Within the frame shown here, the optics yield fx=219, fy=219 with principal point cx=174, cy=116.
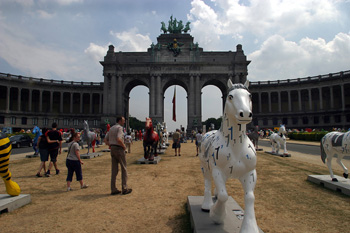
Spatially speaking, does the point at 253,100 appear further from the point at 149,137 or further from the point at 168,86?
the point at 149,137

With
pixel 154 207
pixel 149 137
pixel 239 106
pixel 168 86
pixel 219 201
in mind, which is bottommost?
pixel 154 207

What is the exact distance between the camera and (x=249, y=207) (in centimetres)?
343

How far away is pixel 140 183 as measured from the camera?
823 cm

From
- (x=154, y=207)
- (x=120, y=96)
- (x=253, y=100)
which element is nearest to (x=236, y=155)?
(x=154, y=207)

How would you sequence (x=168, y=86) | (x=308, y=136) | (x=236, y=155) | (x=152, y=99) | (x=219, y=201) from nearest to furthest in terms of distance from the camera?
(x=236, y=155), (x=219, y=201), (x=308, y=136), (x=152, y=99), (x=168, y=86)

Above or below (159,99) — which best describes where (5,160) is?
below

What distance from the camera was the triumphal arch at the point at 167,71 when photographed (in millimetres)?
52656

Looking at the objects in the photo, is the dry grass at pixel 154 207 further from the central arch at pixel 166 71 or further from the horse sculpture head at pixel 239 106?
the central arch at pixel 166 71

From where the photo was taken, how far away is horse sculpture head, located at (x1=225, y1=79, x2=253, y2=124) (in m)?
3.31

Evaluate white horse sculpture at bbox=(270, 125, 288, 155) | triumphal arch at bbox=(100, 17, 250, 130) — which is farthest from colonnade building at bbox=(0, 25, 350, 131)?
white horse sculpture at bbox=(270, 125, 288, 155)

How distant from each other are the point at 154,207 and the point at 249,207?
2.96m

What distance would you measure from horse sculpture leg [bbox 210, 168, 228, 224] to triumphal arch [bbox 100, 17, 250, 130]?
47799 millimetres

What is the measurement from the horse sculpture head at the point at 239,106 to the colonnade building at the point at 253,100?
52.8m

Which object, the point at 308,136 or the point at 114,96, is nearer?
the point at 308,136
